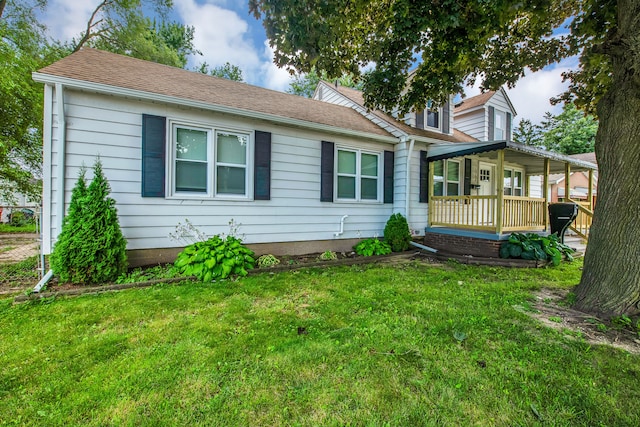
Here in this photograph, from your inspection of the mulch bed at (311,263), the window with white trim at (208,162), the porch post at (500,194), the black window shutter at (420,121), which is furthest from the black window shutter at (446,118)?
the window with white trim at (208,162)

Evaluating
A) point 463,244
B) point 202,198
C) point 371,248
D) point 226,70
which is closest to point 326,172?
point 371,248

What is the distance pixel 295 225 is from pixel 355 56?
3.52 meters

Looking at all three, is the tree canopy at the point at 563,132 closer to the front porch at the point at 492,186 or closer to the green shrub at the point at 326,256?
the front porch at the point at 492,186

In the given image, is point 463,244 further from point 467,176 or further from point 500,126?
point 500,126

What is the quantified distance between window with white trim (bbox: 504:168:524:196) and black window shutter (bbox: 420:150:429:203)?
4.00 m

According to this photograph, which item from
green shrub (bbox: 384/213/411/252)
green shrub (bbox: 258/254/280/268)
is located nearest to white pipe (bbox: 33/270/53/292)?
green shrub (bbox: 258/254/280/268)

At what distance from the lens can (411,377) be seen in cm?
201

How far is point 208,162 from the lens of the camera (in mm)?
5207

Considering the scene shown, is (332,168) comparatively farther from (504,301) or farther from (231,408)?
(231,408)

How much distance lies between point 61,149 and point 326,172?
4571 millimetres

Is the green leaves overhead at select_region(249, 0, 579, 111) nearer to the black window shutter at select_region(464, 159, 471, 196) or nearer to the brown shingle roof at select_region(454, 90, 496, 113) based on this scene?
the black window shutter at select_region(464, 159, 471, 196)

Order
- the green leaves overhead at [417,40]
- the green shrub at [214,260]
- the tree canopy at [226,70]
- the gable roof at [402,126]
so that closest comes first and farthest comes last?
the green leaves overhead at [417,40]
the green shrub at [214,260]
the gable roof at [402,126]
the tree canopy at [226,70]

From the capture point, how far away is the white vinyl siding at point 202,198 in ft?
14.1

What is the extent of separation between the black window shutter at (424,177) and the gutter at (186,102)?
168 centimetres
